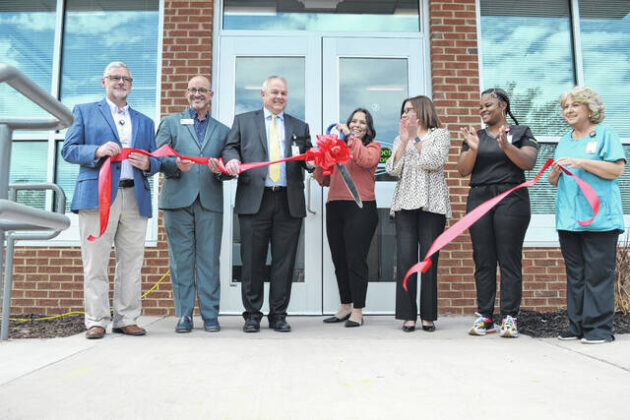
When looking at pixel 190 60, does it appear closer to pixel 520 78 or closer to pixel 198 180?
pixel 198 180

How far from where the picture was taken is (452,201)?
5008mm

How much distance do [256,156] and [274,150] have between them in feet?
0.52

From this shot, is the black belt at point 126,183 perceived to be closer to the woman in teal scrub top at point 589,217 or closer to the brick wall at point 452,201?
the brick wall at point 452,201

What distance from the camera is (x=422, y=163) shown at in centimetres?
388

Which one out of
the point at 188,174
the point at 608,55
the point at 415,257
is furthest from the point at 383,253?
the point at 608,55

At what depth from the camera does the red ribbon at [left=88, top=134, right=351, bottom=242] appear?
11.6 feet

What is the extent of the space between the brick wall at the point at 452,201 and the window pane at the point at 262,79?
35 cm

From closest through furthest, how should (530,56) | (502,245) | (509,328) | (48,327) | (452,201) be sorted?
(509,328)
(502,245)
(48,327)
(452,201)
(530,56)

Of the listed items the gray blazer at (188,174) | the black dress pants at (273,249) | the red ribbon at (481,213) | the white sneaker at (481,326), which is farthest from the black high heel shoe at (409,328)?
the gray blazer at (188,174)

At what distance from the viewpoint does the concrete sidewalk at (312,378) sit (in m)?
1.92

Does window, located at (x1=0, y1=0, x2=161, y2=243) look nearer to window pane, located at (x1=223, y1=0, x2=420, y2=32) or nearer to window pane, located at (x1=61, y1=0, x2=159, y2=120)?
window pane, located at (x1=61, y1=0, x2=159, y2=120)

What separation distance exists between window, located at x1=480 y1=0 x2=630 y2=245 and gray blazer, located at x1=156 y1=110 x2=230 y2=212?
2942 millimetres

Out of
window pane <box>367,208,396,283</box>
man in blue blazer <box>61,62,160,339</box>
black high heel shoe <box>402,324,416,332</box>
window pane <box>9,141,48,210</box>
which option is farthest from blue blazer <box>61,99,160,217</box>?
window pane <box>367,208,396,283</box>

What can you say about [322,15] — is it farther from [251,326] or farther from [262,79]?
[251,326]
